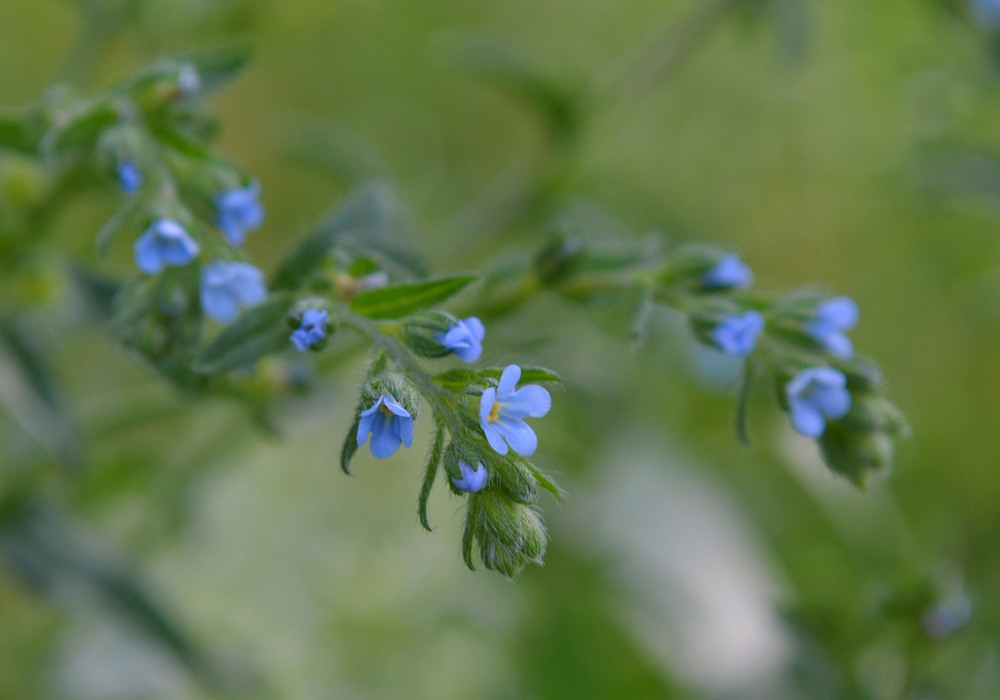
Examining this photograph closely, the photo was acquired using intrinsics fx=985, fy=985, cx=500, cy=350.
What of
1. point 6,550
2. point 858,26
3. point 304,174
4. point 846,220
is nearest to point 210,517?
point 6,550

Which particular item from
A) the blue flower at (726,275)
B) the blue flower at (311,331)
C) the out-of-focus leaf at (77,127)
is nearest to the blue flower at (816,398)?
the blue flower at (726,275)

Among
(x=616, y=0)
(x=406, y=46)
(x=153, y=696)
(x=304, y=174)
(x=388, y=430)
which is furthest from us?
(x=616, y=0)

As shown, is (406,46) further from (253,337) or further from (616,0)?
(253,337)

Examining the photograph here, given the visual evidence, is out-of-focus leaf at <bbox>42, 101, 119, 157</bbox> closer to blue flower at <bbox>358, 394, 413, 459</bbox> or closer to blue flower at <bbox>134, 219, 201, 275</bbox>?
blue flower at <bbox>134, 219, 201, 275</bbox>

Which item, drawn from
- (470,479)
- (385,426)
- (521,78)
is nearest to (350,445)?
(385,426)

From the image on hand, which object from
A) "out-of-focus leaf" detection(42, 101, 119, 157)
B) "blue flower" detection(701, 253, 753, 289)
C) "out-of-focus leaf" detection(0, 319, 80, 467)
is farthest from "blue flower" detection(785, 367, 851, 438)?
"out-of-focus leaf" detection(0, 319, 80, 467)

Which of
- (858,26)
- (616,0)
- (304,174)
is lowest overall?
(304,174)

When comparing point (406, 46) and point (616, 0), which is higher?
point (616, 0)
